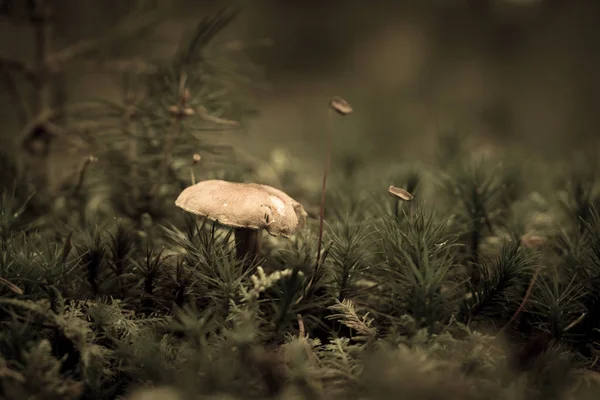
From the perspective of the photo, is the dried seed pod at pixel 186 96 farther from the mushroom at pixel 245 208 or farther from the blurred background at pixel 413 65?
the blurred background at pixel 413 65

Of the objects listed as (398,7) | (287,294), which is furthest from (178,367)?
(398,7)

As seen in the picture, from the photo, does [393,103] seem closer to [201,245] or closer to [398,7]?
[398,7]

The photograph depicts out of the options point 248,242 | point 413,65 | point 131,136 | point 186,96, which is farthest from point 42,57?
point 413,65

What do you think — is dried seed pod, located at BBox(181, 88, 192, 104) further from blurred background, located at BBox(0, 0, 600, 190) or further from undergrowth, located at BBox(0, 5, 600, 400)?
blurred background, located at BBox(0, 0, 600, 190)

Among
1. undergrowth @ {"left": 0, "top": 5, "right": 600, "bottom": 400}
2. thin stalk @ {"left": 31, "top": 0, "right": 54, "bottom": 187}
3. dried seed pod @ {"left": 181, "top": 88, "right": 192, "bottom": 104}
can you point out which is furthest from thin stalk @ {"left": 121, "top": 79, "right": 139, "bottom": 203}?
thin stalk @ {"left": 31, "top": 0, "right": 54, "bottom": 187}

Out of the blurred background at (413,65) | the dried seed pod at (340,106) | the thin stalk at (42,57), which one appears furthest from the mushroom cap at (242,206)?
the blurred background at (413,65)

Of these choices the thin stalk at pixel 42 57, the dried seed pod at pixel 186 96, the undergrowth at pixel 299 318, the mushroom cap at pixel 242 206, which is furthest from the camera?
the thin stalk at pixel 42 57

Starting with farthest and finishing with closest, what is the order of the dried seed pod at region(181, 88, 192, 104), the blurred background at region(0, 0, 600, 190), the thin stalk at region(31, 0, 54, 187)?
1. the blurred background at region(0, 0, 600, 190)
2. the thin stalk at region(31, 0, 54, 187)
3. the dried seed pod at region(181, 88, 192, 104)
